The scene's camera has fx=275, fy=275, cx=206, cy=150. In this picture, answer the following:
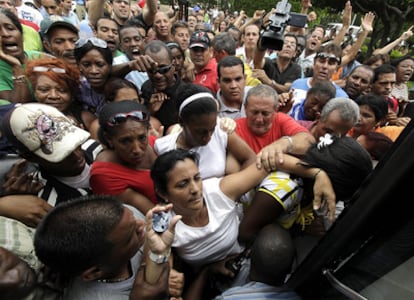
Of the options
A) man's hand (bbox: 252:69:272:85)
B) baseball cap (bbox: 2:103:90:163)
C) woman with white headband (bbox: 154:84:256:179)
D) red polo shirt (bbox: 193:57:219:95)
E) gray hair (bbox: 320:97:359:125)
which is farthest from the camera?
man's hand (bbox: 252:69:272:85)

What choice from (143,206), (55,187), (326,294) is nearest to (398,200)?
(326,294)

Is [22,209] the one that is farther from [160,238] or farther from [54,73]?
[54,73]

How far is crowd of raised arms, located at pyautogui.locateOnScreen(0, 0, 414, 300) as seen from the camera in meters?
1.17

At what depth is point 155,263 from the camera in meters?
1.22

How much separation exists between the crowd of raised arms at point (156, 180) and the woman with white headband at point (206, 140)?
1 cm

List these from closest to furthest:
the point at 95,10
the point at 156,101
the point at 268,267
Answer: the point at 268,267 → the point at 156,101 → the point at 95,10

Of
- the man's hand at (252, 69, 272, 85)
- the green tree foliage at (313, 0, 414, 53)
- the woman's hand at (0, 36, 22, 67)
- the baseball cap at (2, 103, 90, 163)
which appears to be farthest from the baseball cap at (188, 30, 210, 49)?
the green tree foliage at (313, 0, 414, 53)

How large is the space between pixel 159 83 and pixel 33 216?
6.19ft

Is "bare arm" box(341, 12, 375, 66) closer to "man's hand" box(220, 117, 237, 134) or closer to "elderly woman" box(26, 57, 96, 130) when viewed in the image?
"man's hand" box(220, 117, 237, 134)

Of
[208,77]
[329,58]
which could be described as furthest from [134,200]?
[329,58]

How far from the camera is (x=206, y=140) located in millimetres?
2084

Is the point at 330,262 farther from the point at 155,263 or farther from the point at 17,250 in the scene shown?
the point at 17,250

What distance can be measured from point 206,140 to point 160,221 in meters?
0.94

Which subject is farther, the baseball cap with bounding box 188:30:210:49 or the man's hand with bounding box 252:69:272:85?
the man's hand with bounding box 252:69:272:85
